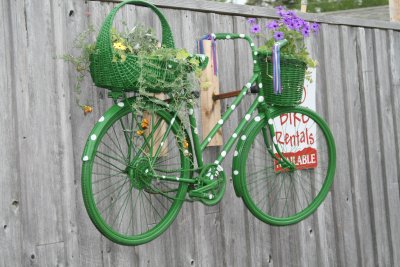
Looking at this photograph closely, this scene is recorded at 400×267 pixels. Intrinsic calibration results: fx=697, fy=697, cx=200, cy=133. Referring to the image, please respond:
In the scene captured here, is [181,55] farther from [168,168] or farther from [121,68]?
[168,168]

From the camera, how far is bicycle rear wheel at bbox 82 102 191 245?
281cm

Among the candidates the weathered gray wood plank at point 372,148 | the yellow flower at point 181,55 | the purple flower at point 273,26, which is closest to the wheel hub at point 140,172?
the yellow flower at point 181,55

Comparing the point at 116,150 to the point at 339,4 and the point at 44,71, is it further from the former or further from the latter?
the point at 339,4

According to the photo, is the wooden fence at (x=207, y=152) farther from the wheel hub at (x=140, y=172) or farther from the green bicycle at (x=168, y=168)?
the wheel hub at (x=140, y=172)

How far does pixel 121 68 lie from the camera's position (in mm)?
2738

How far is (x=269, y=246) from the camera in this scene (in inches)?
152

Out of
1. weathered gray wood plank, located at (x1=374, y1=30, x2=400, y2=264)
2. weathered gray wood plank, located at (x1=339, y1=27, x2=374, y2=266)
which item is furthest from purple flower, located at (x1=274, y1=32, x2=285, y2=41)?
weathered gray wood plank, located at (x1=374, y1=30, x2=400, y2=264)

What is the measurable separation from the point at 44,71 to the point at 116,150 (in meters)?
0.50

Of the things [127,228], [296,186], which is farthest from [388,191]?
[127,228]

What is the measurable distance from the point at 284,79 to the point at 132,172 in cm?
92

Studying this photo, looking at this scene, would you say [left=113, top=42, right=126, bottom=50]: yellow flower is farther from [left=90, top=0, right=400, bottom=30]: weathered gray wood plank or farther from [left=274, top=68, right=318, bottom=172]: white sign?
[left=274, top=68, right=318, bottom=172]: white sign

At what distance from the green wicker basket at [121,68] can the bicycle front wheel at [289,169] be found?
96 centimetres

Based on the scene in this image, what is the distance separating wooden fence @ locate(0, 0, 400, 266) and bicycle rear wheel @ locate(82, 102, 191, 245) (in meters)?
0.11

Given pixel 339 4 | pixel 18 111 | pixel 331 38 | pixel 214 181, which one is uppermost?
pixel 339 4
